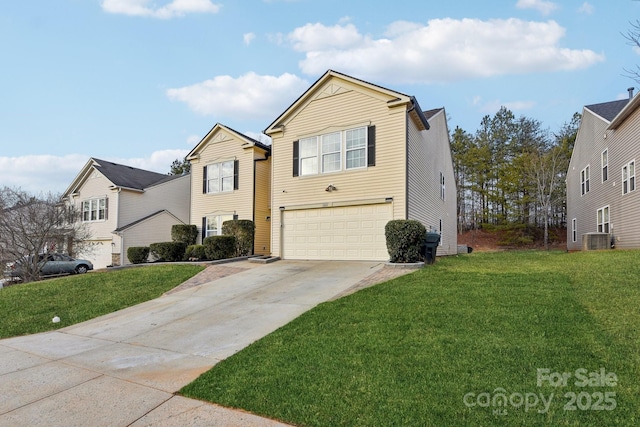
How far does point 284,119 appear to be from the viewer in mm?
14797

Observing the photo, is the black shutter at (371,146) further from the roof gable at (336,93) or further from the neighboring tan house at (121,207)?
the neighboring tan house at (121,207)

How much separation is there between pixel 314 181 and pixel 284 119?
10.3 feet

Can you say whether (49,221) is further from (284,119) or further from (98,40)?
(284,119)

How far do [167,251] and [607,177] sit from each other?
841 inches

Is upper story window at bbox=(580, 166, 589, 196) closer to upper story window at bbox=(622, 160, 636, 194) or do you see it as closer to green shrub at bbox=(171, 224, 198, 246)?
upper story window at bbox=(622, 160, 636, 194)

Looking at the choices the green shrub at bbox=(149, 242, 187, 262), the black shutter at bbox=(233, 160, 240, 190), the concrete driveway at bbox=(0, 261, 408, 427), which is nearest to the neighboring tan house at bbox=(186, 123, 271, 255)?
the black shutter at bbox=(233, 160, 240, 190)

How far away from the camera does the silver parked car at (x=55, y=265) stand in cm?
1578

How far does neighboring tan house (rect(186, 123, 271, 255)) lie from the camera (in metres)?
17.8

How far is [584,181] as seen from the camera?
2088 centimetres

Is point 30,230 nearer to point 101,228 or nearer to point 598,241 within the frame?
point 101,228

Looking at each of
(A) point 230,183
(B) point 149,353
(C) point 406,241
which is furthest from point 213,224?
(B) point 149,353

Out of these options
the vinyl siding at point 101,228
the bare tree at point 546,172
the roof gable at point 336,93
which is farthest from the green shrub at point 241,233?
the bare tree at point 546,172

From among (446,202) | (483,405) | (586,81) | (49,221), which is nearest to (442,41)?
(586,81)

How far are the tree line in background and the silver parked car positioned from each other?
33.6 m
